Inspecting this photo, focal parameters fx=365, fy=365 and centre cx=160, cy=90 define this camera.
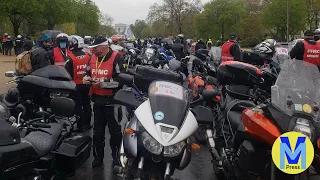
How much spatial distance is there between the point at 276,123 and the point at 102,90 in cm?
288

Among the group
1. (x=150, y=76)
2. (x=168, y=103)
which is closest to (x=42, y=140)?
(x=168, y=103)

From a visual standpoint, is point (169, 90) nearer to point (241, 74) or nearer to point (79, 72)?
point (241, 74)

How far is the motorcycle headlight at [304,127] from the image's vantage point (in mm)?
2914

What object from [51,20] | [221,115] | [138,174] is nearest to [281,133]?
[138,174]

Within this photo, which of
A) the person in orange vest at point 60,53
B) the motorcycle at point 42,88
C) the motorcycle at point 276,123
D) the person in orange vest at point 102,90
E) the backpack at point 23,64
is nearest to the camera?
the motorcycle at point 276,123

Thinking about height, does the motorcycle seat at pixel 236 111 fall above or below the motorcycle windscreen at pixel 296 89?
below

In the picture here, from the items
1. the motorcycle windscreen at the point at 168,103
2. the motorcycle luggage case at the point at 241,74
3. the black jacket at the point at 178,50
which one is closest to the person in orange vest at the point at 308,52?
the motorcycle luggage case at the point at 241,74

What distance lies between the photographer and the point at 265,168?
10.6 ft

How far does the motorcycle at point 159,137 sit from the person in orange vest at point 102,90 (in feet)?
6.17

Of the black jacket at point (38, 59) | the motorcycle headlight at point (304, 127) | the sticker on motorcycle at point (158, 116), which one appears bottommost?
the motorcycle headlight at point (304, 127)

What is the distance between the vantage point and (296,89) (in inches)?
130

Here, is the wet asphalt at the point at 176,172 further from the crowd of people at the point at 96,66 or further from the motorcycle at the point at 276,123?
the motorcycle at the point at 276,123

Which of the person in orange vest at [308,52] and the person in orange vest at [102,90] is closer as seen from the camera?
the person in orange vest at [102,90]

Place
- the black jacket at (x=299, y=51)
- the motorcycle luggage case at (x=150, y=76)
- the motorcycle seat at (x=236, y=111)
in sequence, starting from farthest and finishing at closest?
1. the black jacket at (x=299, y=51)
2. the motorcycle luggage case at (x=150, y=76)
3. the motorcycle seat at (x=236, y=111)
